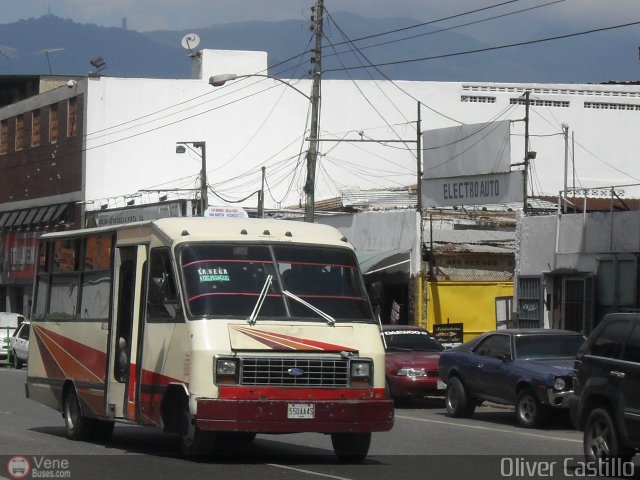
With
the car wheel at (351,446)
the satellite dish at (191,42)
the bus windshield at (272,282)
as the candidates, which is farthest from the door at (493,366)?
the satellite dish at (191,42)

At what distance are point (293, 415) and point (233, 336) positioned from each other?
1.07m

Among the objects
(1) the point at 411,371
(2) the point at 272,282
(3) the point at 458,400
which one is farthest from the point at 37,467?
(1) the point at 411,371

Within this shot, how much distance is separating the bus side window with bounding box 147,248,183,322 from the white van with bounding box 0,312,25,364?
92.6 ft

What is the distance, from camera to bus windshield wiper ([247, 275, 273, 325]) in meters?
13.5

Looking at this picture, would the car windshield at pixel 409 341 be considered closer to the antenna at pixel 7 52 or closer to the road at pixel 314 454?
the road at pixel 314 454

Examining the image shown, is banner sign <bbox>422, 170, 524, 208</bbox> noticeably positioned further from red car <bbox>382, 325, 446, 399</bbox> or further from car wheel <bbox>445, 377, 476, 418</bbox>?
car wheel <bbox>445, 377, 476, 418</bbox>

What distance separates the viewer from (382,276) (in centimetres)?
3684

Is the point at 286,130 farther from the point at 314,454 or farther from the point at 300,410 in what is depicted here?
the point at 300,410

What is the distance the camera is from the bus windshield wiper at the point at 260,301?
→ 1348 centimetres

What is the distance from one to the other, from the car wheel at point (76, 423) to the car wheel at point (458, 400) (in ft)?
25.6

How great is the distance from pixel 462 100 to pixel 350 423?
41566 millimetres

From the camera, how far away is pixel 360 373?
13.6m

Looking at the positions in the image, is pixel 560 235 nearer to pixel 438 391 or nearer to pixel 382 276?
pixel 438 391

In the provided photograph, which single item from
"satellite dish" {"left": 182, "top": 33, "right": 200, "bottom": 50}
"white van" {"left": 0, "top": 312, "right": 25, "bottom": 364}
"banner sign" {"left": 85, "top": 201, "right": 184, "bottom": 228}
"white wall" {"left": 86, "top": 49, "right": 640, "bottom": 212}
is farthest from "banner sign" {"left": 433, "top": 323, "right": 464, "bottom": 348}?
"satellite dish" {"left": 182, "top": 33, "right": 200, "bottom": 50}
